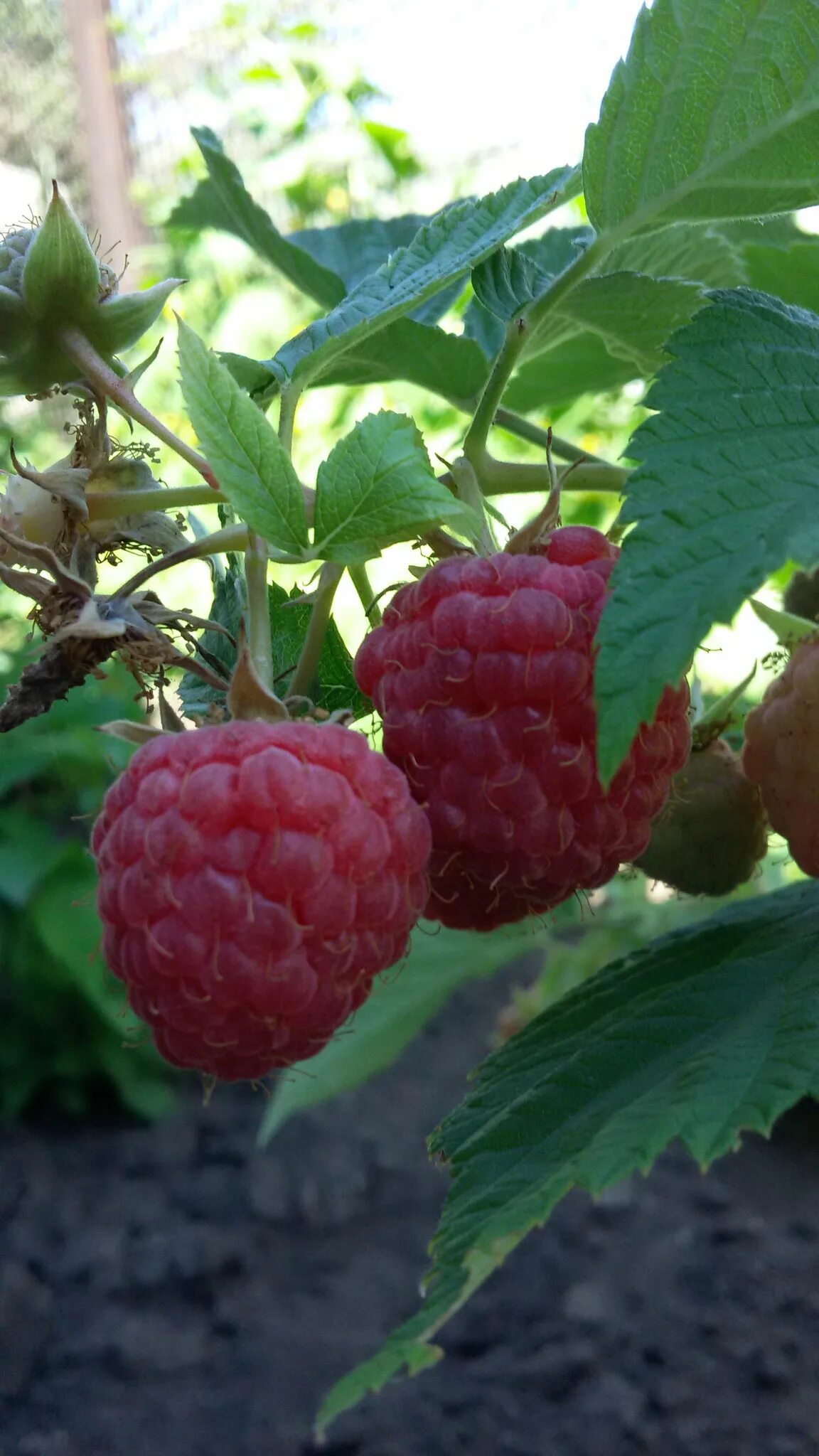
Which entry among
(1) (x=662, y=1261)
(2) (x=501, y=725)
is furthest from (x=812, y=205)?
(1) (x=662, y=1261)

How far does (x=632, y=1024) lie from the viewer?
69 cm

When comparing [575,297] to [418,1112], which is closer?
[575,297]

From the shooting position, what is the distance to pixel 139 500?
57cm

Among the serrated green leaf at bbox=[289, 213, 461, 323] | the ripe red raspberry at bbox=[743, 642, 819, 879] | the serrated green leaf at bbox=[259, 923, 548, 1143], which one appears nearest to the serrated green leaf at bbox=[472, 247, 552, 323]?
the ripe red raspberry at bbox=[743, 642, 819, 879]

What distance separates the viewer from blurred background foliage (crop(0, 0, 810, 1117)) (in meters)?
2.09

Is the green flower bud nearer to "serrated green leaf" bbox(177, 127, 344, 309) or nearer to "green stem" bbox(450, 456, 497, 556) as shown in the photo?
"green stem" bbox(450, 456, 497, 556)

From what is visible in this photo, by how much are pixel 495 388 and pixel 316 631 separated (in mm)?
137

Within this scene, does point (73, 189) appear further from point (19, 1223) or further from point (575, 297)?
point (575, 297)

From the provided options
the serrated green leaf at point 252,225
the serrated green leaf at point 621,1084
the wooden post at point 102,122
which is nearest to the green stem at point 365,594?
the serrated green leaf at point 621,1084

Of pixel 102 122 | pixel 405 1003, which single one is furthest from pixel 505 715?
pixel 102 122

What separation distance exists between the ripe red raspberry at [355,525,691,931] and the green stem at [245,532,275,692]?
0.17 feet

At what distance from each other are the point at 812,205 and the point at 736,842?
33cm

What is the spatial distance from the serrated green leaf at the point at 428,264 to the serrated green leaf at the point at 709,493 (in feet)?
0.28

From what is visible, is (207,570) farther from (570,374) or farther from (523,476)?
(523,476)
